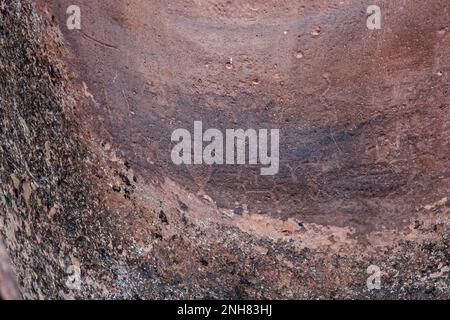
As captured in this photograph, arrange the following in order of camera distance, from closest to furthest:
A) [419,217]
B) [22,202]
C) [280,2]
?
[280,2], [419,217], [22,202]

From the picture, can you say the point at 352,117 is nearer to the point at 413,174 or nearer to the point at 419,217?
the point at 413,174

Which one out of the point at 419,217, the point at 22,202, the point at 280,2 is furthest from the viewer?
the point at 22,202

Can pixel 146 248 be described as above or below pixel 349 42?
below
